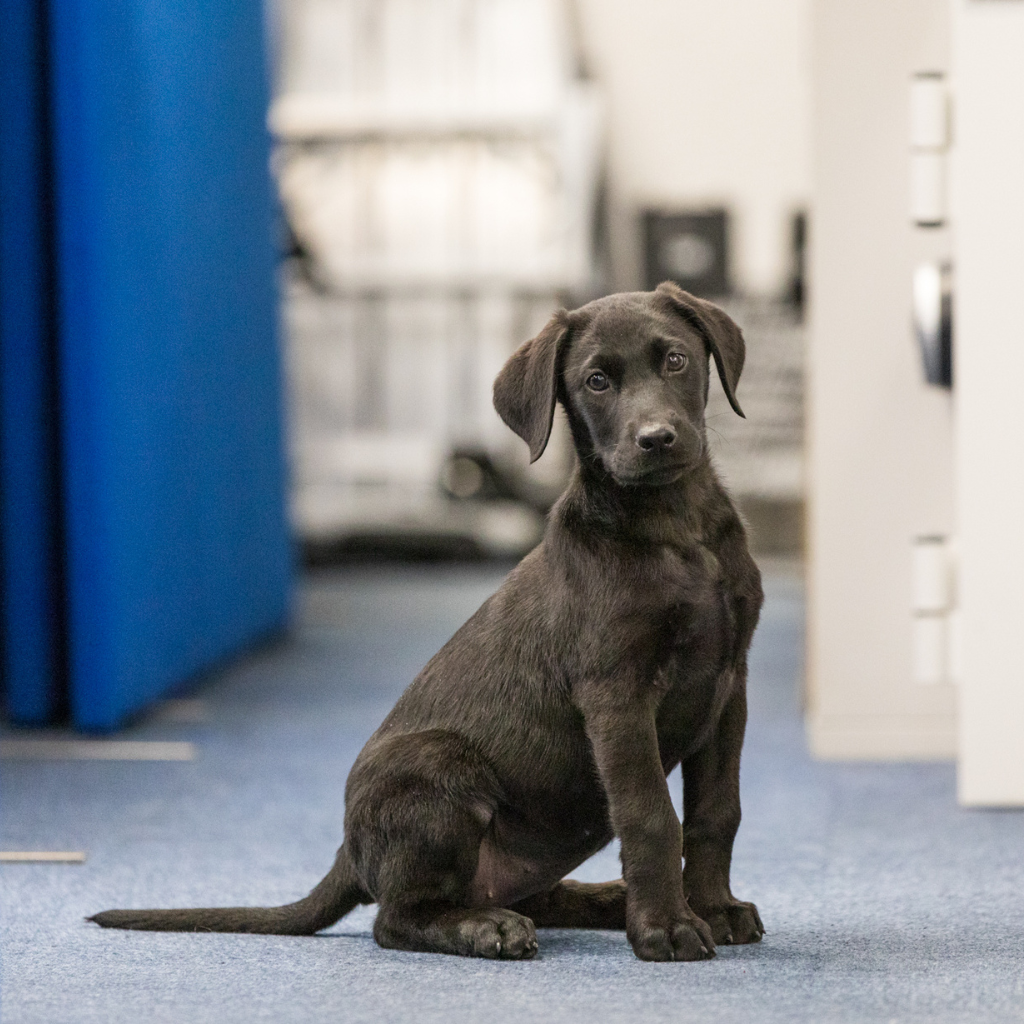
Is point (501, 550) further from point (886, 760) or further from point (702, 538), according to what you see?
point (702, 538)

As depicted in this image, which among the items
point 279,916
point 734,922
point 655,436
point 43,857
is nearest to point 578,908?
point 734,922

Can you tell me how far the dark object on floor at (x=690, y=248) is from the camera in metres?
6.42

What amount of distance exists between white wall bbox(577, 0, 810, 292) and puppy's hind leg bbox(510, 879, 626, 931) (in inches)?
207

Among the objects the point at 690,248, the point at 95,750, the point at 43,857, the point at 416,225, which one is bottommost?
the point at 95,750

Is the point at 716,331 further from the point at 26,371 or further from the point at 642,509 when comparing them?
the point at 26,371

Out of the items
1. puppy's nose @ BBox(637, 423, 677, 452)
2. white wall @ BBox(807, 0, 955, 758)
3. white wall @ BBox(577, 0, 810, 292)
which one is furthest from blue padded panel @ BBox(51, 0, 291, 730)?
white wall @ BBox(577, 0, 810, 292)

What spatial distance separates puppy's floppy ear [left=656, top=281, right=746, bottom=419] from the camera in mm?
1537

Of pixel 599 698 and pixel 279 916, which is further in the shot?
pixel 279 916

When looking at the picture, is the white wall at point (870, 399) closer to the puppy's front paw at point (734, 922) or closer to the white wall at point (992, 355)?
the white wall at point (992, 355)

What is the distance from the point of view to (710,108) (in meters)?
6.81

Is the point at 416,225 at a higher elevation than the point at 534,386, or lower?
higher

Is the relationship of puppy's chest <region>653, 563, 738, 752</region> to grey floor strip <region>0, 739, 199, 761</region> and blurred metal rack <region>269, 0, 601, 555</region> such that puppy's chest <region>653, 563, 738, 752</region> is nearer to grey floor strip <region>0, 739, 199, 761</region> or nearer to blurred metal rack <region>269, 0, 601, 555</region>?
grey floor strip <region>0, 739, 199, 761</region>

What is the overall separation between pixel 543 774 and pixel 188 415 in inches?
85.5

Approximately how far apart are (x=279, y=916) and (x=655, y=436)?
27.0 inches
